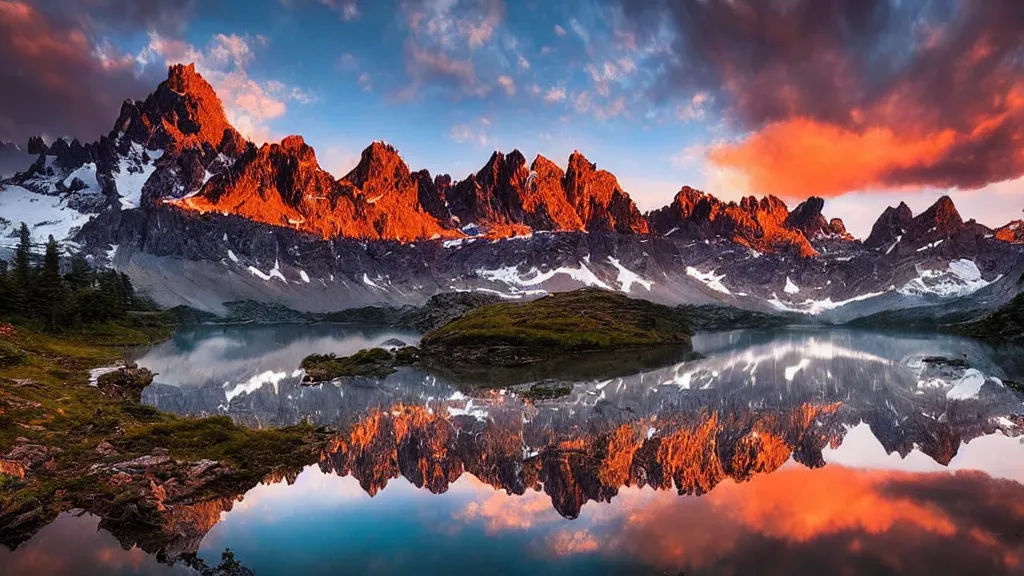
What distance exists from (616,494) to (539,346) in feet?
278

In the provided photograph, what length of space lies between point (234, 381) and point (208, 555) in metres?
56.7

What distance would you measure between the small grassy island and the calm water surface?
26.9 metres

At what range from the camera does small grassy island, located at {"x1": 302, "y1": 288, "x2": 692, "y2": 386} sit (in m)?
83.7

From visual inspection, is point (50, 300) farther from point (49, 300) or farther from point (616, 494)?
point (616, 494)

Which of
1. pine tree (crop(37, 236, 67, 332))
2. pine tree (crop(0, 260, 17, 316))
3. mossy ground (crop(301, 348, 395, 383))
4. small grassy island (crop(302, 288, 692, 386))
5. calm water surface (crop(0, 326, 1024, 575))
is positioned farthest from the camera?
pine tree (crop(37, 236, 67, 332))

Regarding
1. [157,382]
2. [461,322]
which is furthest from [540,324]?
[157,382]

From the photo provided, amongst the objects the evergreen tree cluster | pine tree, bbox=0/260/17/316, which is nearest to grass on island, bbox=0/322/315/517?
pine tree, bbox=0/260/17/316

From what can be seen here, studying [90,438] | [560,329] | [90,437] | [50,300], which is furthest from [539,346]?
[50,300]

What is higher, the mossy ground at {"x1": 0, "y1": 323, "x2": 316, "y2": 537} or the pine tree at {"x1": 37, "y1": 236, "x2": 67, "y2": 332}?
the pine tree at {"x1": 37, "y1": 236, "x2": 67, "y2": 332}

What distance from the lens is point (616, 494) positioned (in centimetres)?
2689

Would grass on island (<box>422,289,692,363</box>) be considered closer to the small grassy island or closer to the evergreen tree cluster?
the small grassy island

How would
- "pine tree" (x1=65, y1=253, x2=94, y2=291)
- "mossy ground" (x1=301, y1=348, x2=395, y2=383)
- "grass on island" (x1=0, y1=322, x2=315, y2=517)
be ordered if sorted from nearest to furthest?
1. "grass on island" (x1=0, y1=322, x2=315, y2=517)
2. "mossy ground" (x1=301, y1=348, x2=395, y2=383)
3. "pine tree" (x1=65, y1=253, x2=94, y2=291)

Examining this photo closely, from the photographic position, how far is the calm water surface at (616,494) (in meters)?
20.0

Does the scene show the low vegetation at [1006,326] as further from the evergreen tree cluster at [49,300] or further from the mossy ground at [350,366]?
the evergreen tree cluster at [49,300]
